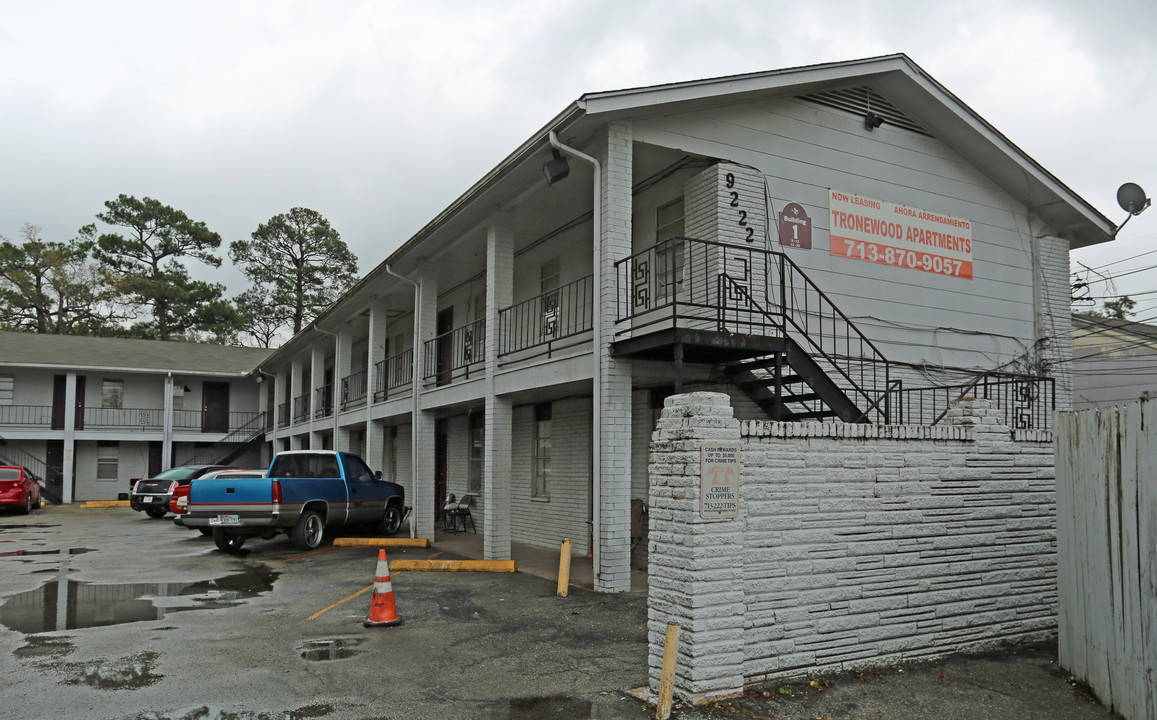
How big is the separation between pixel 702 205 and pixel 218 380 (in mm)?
32959

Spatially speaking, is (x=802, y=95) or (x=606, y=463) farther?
(x=802, y=95)

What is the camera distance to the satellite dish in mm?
14250

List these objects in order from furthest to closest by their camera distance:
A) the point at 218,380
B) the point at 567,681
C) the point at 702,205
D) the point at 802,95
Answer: the point at 218,380 < the point at 802,95 < the point at 702,205 < the point at 567,681

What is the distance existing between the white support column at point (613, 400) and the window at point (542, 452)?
18.9 ft

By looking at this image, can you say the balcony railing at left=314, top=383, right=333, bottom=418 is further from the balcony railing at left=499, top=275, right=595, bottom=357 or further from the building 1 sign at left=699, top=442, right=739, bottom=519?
the building 1 sign at left=699, top=442, right=739, bottom=519

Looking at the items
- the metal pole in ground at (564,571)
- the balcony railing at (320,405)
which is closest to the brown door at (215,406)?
the balcony railing at (320,405)

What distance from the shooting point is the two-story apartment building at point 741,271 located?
10.9 meters

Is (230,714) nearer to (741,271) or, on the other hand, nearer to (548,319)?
(741,271)

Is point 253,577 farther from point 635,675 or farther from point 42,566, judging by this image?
point 635,675


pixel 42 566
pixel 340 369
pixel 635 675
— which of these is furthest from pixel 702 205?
pixel 340 369

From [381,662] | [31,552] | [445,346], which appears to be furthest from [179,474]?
[381,662]

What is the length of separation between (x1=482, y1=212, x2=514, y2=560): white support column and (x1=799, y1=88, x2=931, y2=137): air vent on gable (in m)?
5.34

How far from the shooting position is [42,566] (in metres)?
14.1

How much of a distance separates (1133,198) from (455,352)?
14.6m
